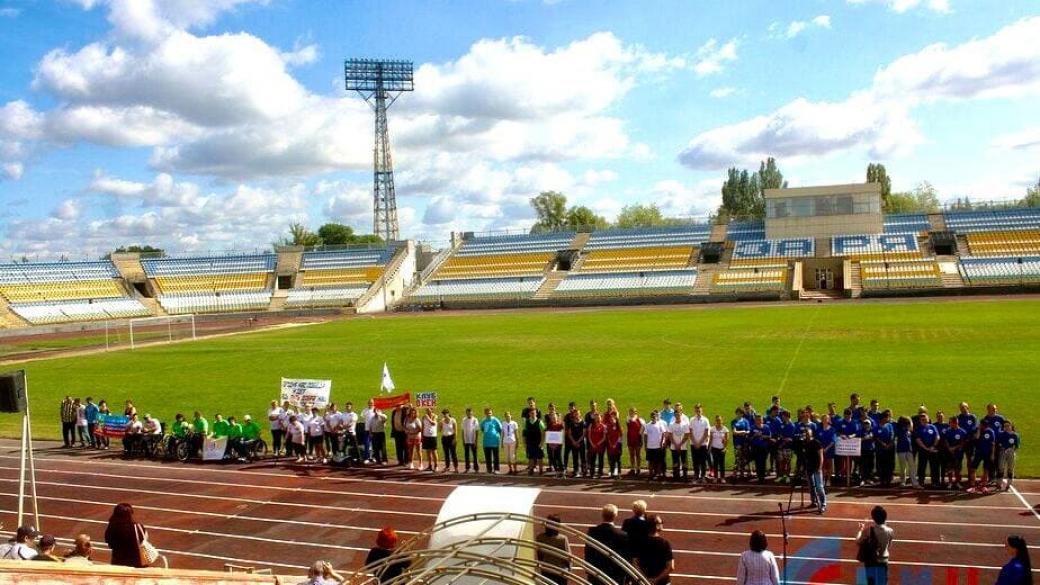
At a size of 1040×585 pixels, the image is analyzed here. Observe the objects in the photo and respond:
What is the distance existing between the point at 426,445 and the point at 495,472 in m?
1.62

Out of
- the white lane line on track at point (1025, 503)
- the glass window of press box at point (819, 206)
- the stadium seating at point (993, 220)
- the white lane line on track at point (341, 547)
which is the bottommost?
the white lane line on track at point (341, 547)

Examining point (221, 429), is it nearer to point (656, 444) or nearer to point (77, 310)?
point (656, 444)

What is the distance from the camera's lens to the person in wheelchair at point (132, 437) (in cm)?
1948

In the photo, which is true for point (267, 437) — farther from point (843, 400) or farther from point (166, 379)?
point (843, 400)

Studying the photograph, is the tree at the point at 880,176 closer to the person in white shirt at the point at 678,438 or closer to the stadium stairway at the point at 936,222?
the stadium stairway at the point at 936,222

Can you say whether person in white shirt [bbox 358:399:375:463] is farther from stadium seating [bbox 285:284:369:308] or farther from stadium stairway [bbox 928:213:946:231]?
stadium stairway [bbox 928:213:946:231]

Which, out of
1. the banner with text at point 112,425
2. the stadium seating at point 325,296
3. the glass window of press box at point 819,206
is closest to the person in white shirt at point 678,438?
the banner with text at point 112,425

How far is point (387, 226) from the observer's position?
86.9 m

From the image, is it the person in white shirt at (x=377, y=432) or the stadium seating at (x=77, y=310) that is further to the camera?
the stadium seating at (x=77, y=310)

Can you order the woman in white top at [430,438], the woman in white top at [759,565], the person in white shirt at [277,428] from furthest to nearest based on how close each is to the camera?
the person in white shirt at [277,428] → the woman in white top at [430,438] → the woman in white top at [759,565]

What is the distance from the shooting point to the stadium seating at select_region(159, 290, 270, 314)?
73000 mm

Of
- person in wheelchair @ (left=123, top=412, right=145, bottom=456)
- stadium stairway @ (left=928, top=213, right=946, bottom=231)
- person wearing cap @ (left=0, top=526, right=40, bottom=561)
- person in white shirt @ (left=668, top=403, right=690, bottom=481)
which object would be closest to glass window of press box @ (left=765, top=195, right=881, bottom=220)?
stadium stairway @ (left=928, top=213, right=946, bottom=231)

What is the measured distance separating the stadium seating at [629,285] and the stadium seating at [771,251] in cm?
461

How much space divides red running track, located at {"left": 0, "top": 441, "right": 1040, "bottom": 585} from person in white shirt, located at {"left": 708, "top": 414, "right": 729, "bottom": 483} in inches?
19.8
